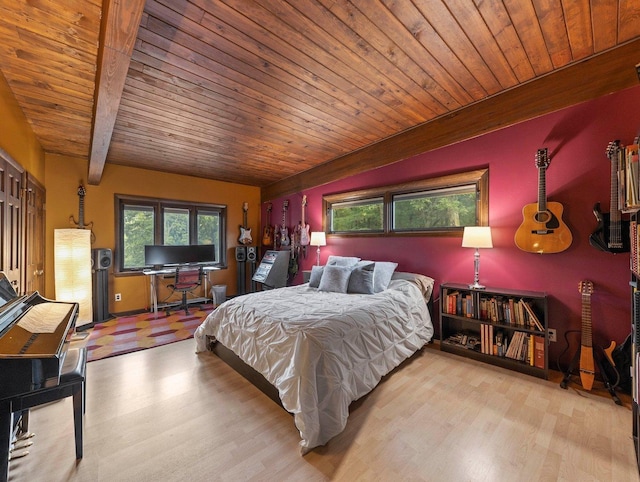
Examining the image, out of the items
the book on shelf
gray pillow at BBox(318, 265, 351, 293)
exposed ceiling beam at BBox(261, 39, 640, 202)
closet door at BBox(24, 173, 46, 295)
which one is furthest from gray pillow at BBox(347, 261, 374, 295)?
closet door at BBox(24, 173, 46, 295)

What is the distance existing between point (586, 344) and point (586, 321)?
0.19 m

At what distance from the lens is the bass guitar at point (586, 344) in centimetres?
213

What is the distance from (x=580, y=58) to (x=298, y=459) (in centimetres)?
365

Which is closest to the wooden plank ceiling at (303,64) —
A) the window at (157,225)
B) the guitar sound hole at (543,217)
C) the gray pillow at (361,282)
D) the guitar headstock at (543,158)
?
the guitar headstock at (543,158)

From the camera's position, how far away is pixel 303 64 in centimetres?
209

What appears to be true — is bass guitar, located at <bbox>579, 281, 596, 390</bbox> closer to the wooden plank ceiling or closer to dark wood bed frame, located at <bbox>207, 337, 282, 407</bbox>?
the wooden plank ceiling

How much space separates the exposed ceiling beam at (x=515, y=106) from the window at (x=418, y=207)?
0.43m

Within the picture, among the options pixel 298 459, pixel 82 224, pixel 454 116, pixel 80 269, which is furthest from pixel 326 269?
pixel 82 224

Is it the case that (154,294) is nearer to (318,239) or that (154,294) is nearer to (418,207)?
(318,239)

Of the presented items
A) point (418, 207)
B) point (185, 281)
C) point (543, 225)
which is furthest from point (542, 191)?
point (185, 281)

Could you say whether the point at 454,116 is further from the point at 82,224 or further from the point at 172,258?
the point at 82,224

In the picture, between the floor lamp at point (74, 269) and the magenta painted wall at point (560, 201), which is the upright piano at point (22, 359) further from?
the magenta painted wall at point (560, 201)

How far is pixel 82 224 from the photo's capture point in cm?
403

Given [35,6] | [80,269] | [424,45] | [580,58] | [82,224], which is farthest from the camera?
[82,224]
